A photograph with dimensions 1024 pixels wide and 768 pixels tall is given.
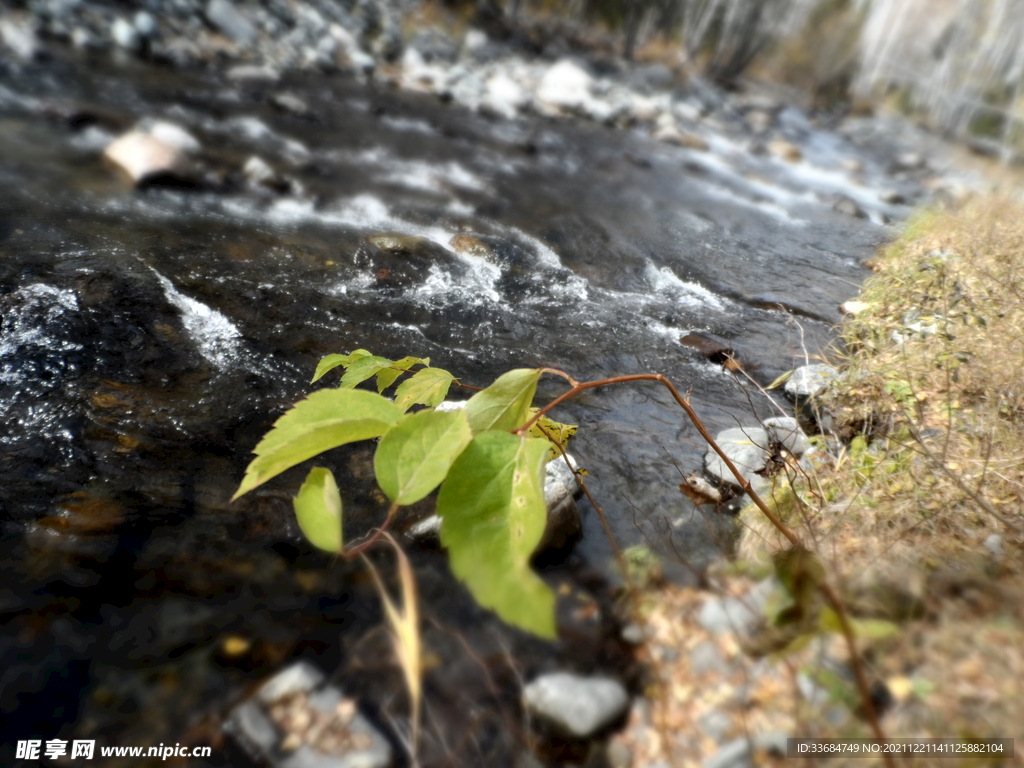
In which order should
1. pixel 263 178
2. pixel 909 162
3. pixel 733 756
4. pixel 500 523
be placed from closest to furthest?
pixel 500 523 < pixel 733 756 < pixel 263 178 < pixel 909 162

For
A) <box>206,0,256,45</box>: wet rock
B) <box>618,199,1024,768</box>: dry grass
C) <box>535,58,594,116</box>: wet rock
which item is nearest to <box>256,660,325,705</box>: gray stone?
<box>618,199,1024,768</box>: dry grass

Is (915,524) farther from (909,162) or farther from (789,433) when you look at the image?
(909,162)

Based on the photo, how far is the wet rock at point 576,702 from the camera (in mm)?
1237

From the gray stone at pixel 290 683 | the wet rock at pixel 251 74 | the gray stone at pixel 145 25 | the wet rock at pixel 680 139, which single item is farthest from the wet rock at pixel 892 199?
the gray stone at pixel 145 25

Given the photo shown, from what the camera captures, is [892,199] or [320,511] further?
[892,199]

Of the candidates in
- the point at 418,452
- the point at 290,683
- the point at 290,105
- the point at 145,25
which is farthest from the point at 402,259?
the point at 145,25

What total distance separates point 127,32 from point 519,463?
9.77 meters

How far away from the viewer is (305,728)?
128cm

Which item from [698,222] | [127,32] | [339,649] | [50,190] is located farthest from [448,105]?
[339,649]

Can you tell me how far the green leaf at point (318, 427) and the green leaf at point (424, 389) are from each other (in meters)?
0.15

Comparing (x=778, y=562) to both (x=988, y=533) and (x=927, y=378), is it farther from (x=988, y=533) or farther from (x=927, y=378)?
(x=927, y=378)

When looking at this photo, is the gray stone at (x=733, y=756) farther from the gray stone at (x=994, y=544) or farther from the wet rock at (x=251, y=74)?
the wet rock at (x=251, y=74)

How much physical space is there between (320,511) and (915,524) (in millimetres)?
1527

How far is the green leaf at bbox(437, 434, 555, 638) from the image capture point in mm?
574
